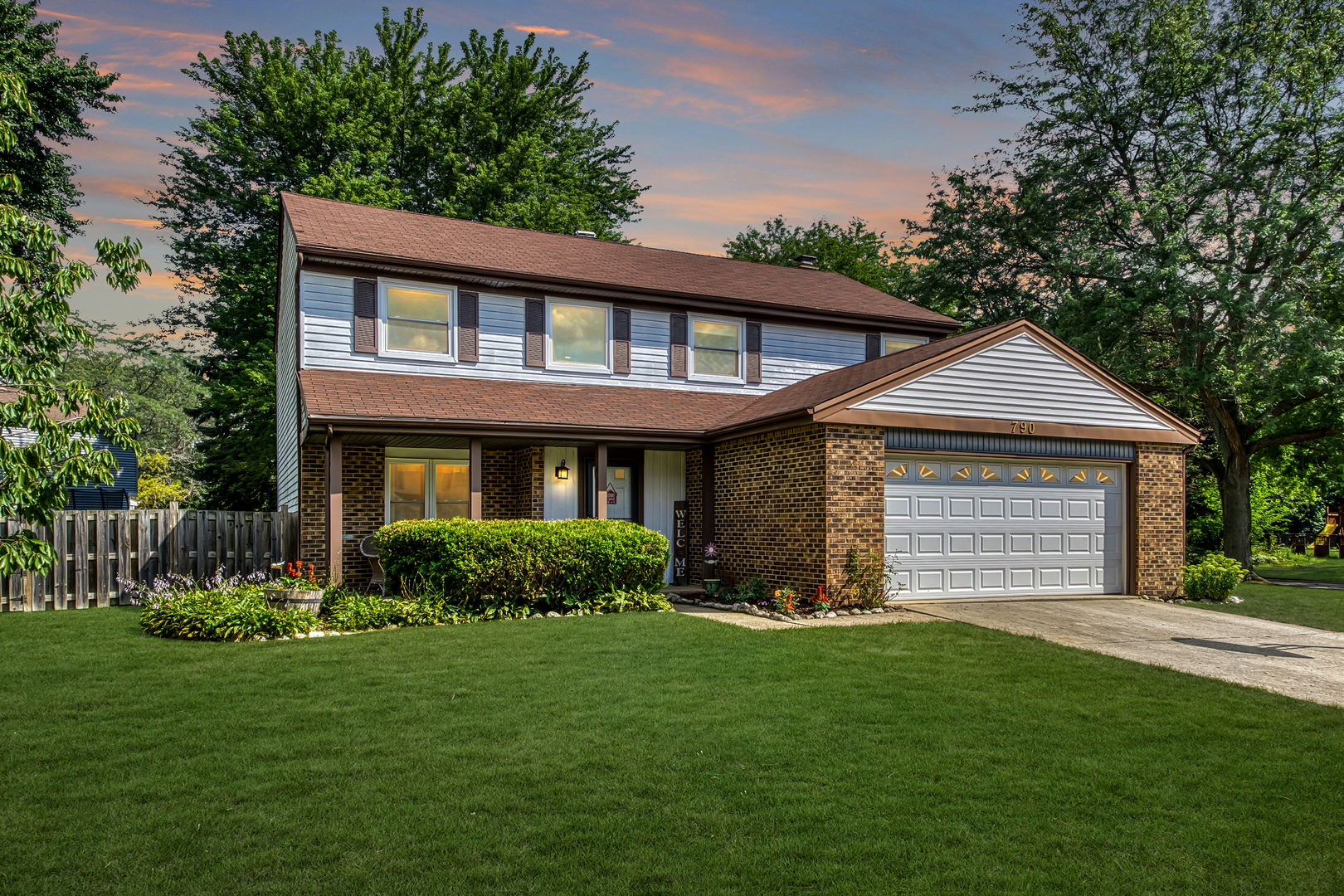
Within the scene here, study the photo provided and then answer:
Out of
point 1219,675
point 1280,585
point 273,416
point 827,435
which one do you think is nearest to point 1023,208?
point 1280,585

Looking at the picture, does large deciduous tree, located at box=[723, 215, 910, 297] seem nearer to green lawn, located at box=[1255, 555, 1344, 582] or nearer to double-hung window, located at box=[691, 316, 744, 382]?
green lawn, located at box=[1255, 555, 1344, 582]

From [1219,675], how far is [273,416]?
22881 millimetres

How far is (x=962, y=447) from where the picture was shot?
12523mm

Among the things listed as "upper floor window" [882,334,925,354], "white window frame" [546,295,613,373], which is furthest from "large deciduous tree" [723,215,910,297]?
"white window frame" [546,295,613,373]

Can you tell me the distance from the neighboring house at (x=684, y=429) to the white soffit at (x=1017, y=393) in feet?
0.11

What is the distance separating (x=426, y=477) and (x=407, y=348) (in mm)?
2197

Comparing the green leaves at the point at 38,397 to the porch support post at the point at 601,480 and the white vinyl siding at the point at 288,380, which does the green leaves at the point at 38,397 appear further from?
the porch support post at the point at 601,480

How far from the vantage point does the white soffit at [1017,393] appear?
12.2 metres

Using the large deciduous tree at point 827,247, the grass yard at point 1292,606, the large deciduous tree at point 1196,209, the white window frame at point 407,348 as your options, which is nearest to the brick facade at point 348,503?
the white window frame at point 407,348

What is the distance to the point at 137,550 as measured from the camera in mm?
12562

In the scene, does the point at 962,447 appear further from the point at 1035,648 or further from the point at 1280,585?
the point at 1280,585

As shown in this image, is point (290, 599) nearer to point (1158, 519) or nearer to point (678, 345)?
point (678, 345)

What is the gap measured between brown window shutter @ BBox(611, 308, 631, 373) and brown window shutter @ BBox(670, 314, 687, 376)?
0.92m

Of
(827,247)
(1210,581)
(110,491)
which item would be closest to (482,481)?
(1210,581)
